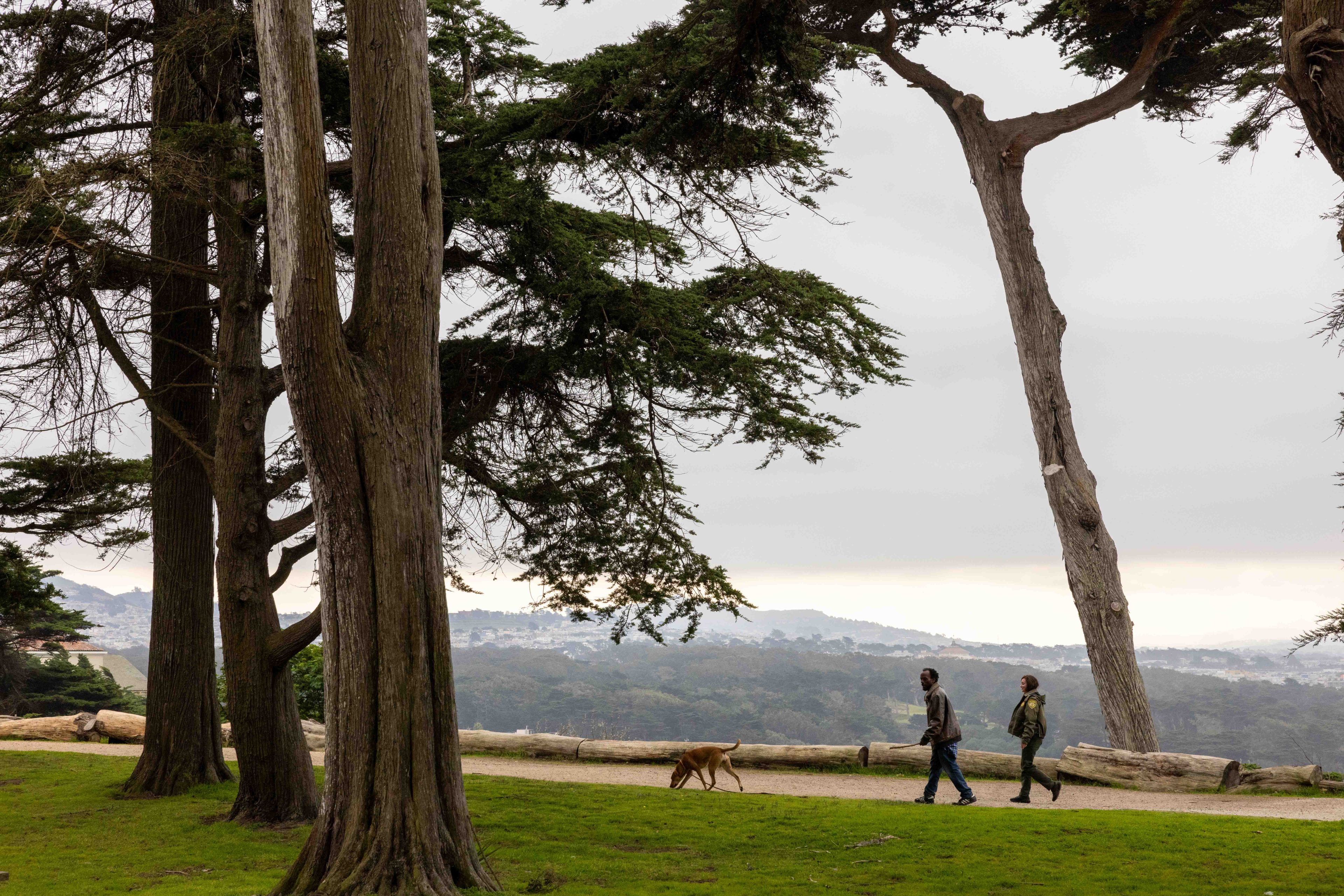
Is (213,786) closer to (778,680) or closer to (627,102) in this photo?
(627,102)

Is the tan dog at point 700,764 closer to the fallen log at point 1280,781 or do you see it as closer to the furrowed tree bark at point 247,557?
the furrowed tree bark at point 247,557

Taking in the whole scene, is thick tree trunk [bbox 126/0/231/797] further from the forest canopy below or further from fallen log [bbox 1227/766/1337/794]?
the forest canopy below

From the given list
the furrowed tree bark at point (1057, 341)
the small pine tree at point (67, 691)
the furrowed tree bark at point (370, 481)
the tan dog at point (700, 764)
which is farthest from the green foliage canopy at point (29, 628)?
the furrowed tree bark at point (1057, 341)

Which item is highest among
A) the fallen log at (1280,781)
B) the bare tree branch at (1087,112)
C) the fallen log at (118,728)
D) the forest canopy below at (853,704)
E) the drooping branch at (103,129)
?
the bare tree branch at (1087,112)

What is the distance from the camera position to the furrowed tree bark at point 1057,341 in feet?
42.0

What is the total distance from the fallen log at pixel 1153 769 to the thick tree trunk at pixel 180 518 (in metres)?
10.2

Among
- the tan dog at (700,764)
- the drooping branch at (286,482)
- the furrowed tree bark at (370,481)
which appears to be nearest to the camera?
the furrowed tree bark at (370,481)

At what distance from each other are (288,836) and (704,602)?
14.8 feet

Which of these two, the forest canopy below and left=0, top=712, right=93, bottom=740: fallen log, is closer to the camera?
left=0, top=712, right=93, bottom=740: fallen log

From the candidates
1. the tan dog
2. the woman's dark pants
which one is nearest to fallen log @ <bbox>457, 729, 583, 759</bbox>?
the tan dog

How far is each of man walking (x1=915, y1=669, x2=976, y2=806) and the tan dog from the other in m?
2.33

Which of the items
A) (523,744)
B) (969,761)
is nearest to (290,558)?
(523,744)

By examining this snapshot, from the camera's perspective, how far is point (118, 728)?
675 inches

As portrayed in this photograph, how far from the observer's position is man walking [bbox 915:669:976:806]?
33.0 ft
